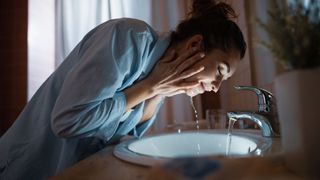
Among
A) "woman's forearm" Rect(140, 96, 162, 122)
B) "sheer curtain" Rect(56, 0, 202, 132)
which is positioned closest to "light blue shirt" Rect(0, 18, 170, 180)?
"woman's forearm" Rect(140, 96, 162, 122)

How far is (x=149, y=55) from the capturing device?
73cm

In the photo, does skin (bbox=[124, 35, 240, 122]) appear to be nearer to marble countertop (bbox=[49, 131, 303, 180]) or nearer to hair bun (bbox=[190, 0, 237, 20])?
hair bun (bbox=[190, 0, 237, 20])

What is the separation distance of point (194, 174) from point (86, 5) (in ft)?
6.05

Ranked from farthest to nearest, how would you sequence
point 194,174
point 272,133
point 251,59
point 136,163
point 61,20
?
1. point 61,20
2. point 251,59
3. point 272,133
4. point 136,163
5. point 194,174

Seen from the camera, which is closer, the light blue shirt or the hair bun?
the light blue shirt

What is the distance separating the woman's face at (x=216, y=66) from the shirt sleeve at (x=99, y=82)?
200 millimetres

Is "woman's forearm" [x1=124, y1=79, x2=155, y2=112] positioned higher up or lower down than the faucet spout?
higher up

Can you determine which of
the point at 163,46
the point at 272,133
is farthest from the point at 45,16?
the point at 272,133

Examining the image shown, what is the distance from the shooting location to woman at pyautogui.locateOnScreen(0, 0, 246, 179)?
0.54m

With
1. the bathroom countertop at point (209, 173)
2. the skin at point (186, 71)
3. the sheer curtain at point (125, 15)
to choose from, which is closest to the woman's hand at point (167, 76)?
the skin at point (186, 71)

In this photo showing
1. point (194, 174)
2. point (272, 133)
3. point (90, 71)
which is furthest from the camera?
point (272, 133)

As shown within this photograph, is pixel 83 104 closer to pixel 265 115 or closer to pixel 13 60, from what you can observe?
pixel 265 115

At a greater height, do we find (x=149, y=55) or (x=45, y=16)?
(x=45, y=16)

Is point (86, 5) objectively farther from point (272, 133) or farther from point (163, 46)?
point (272, 133)
